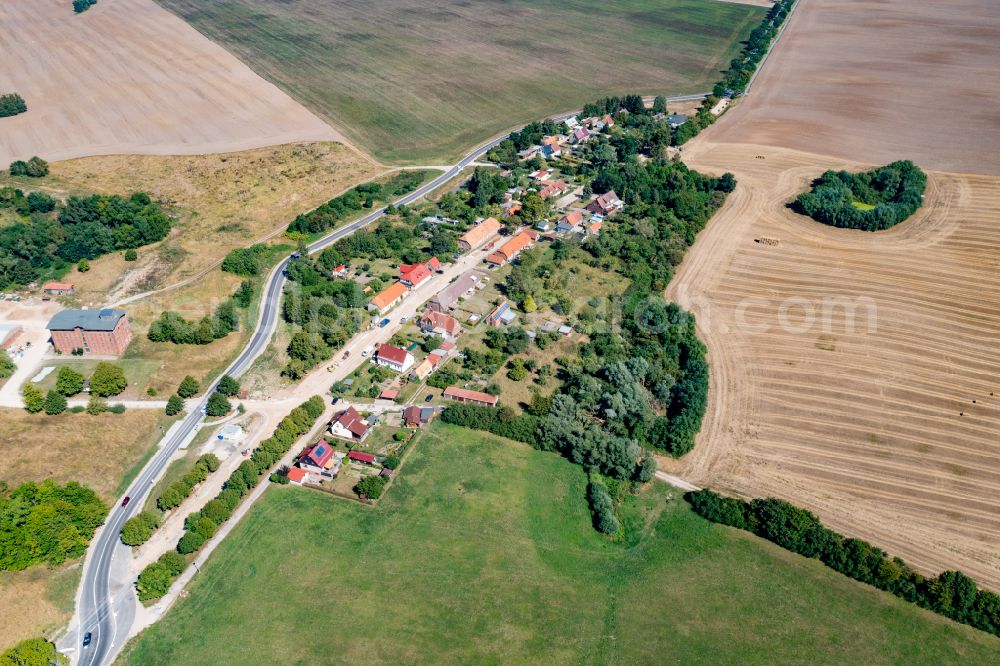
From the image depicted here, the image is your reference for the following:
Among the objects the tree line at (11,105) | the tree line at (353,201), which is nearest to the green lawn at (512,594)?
the tree line at (353,201)

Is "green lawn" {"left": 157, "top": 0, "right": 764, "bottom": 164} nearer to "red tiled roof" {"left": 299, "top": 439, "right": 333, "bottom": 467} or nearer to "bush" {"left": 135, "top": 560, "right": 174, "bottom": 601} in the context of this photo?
"red tiled roof" {"left": 299, "top": 439, "right": 333, "bottom": 467}

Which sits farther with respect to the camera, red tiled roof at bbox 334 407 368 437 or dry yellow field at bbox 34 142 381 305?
dry yellow field at bbox 34 142 381 305

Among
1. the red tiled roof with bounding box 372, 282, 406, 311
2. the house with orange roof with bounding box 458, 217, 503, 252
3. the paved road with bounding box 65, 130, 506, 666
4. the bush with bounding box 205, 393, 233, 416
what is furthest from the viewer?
the house with orange roof with bounding box 458, 217, 503, 252

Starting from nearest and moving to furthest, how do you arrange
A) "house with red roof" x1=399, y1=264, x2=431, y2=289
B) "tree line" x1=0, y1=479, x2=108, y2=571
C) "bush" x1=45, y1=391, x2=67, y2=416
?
"tree line" x1=0, y1=479, x2=108, y2=571 → "bush" x1=45, y1=391, x2=67, y2=416 → "house with red roof" x1=399, y1=264, x2=431, y2=289

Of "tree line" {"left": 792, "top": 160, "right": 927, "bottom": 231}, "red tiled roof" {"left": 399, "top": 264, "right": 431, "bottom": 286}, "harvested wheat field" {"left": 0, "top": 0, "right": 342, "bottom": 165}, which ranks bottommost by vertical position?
"red tiled roof" {"left": 399, "top": 264, "right": 431, "bottom": 286}

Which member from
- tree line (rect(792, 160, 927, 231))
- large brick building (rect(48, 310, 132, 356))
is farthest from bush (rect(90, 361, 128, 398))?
tree line (rect(792, 160, 927, 231))

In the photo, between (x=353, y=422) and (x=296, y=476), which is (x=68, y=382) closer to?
(x=296, y=476)
